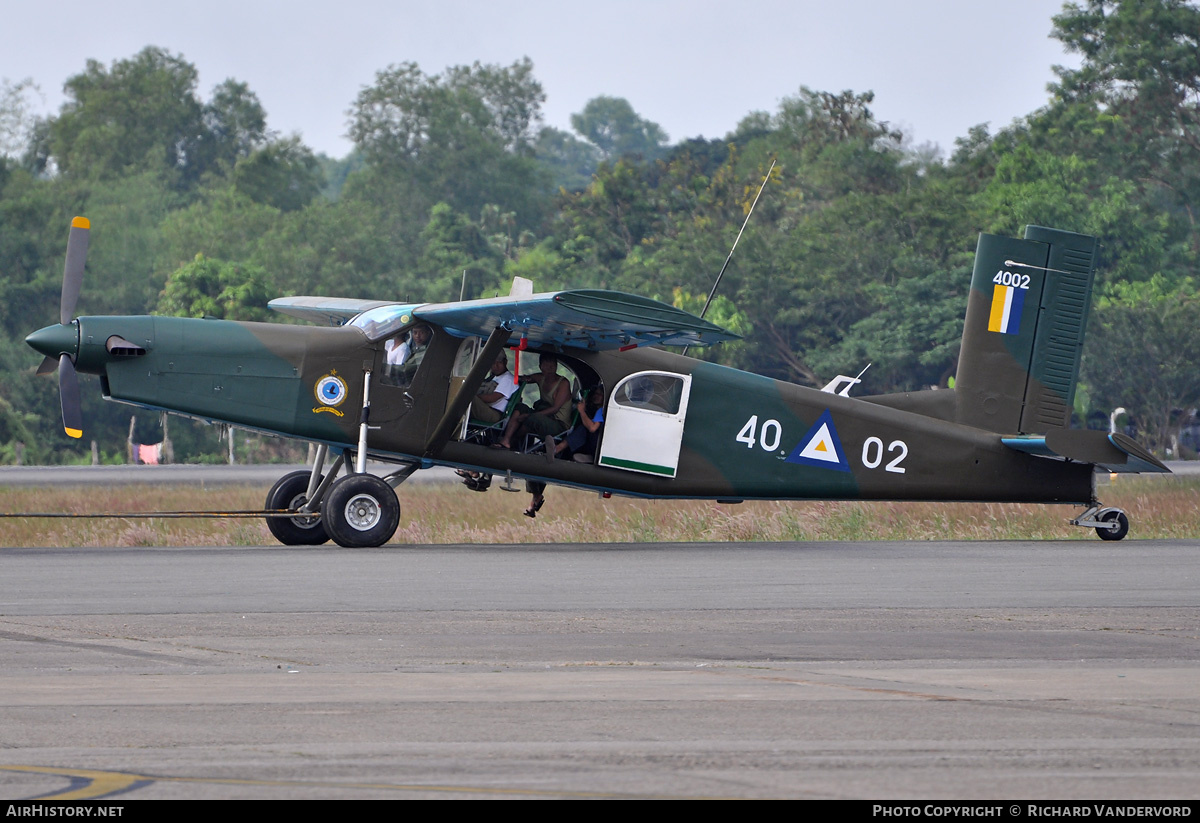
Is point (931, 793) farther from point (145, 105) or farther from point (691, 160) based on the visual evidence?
point (145, 105)

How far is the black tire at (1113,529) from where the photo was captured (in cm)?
1781

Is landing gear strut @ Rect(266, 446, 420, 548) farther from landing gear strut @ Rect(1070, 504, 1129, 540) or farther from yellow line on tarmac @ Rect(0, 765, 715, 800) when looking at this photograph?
yellow line on tarmac @ Rect(0, 765, 715, 800)

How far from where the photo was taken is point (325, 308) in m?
19.3

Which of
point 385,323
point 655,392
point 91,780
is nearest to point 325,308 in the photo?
point 385,323

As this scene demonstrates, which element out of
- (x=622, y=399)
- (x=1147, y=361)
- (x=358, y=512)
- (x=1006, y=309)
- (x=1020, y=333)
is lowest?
(x=358, y=512)

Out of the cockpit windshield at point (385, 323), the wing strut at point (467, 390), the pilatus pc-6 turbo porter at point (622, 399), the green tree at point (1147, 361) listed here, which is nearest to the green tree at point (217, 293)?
the green tree at point (1147, 361)

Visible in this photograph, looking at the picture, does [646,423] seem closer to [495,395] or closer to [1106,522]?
[495,395]

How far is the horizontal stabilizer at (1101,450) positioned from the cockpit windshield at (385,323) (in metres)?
7.25

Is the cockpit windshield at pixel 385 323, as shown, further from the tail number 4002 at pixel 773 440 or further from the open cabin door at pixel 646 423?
the tail number 4002 at pixel 773 440

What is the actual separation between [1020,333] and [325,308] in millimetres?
8483

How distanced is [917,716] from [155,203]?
3267 inches

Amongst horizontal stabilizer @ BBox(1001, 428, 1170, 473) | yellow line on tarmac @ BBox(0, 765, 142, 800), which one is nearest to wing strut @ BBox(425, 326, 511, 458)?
horizontal stabilizer @ BBox(1001, 428, 1170, 473)

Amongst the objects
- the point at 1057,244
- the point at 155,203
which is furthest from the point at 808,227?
the point at 1057,244

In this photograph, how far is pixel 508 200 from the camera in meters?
105
